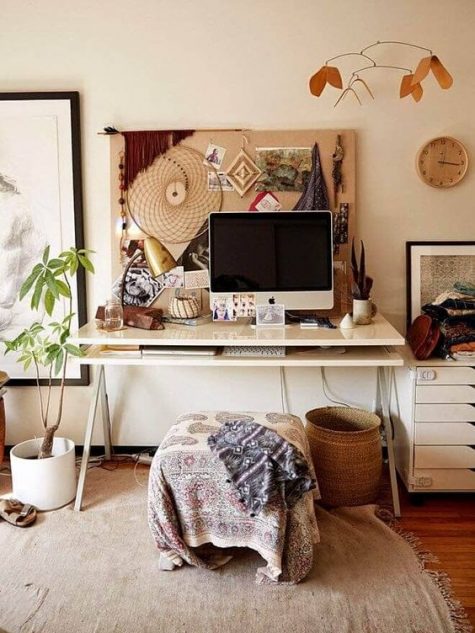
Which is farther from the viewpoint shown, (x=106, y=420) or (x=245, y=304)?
(x=106, y=420)

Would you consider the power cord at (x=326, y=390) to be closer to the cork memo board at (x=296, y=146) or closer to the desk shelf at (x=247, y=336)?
the cork memo board at (x=296, y=146)

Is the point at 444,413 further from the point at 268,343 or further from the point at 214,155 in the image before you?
the point at 214,155

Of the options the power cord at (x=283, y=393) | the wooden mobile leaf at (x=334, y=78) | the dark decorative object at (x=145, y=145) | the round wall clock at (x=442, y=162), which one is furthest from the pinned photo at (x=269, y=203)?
the power cord at (x=283, y=393)

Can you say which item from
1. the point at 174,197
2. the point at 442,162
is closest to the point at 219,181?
the point at 174,197

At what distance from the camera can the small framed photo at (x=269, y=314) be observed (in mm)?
2967

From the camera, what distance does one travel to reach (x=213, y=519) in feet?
7.67

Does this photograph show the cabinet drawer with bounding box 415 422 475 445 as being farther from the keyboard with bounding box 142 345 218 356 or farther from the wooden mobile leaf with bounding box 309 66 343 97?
the wooden mobile leaf with bounding box 309 66 343 97

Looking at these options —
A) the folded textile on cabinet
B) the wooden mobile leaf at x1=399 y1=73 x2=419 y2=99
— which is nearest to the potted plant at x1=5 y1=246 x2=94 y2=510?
the folded textile on cabinet

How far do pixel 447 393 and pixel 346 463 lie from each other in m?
0.54

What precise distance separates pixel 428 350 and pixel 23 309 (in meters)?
2.03

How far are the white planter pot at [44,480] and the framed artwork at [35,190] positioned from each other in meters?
0.78

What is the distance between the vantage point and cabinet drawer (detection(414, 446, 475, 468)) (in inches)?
113

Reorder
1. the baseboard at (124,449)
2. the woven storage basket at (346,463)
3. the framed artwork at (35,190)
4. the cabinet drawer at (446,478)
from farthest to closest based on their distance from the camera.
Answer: the baseboard at (124,449), the framed artwork at (35,190), the cabinet drawer at (446,478), the woven storage basket at (346,463)

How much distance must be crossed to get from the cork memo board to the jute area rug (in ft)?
3.87
